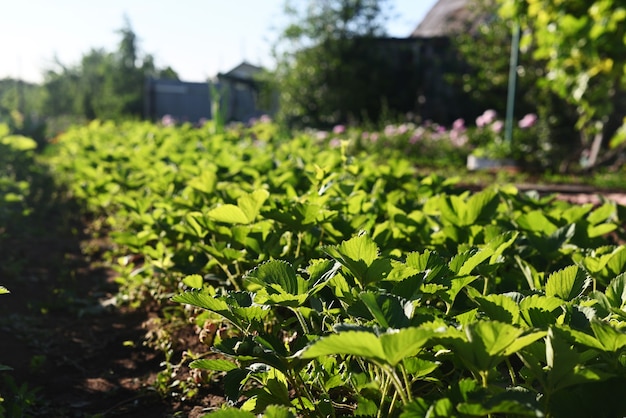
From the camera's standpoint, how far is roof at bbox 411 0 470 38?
72.8 feet

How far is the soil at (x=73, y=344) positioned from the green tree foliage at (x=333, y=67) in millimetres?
14851

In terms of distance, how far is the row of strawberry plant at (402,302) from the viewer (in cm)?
113

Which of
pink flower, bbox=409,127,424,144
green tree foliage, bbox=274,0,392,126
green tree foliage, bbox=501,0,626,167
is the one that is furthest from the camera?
green tree foliage, bbox=274,0,392,126

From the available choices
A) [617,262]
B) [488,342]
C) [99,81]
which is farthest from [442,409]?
[99,81]

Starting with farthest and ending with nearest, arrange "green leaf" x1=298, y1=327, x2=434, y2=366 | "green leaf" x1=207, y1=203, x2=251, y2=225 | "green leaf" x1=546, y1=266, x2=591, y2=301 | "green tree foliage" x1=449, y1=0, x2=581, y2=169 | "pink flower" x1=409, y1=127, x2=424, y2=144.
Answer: "pink flower" x1=409, y1=127, x2=424, y2=144 → "green tree foliage" x1=449, y1=0, x2=581, y2=169 → "green leaf" x1=207, y1=203, x2=251, y2=225 → "green leaf" x1=546, y1=266, x2=591, y2=301 → "green leaf" x1=298, y1=327, x2=434, y2=366

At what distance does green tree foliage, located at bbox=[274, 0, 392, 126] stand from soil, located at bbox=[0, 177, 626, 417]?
48.7ft

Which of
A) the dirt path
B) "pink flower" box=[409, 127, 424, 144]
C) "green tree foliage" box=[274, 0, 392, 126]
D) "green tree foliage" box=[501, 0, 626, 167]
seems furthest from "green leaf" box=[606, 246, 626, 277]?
"green tree foliage" box=[274, 0, 392, 126]

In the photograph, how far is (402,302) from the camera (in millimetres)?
1285

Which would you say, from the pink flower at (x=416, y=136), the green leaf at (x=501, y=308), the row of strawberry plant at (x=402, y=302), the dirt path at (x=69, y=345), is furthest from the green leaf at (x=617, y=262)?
the pink flower at (x=416, y=136)

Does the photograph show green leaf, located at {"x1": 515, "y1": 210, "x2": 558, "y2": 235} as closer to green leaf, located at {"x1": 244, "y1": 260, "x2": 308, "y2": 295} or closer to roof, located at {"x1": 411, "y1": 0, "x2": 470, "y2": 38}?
green leaf, located at {"x1": 244, "y1": 260, "x2": 308, "y2": 295}

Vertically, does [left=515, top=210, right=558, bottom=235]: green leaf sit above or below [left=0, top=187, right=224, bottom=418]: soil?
above

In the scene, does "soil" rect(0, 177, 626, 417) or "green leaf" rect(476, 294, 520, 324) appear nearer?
"green leaf" rect(476, 294, 520, 324)

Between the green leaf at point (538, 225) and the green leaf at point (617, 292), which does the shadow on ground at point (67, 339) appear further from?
the green leaf at point (617, 292)

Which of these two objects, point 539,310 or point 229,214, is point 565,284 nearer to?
point 539,310
